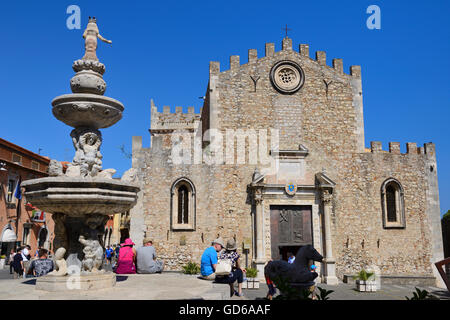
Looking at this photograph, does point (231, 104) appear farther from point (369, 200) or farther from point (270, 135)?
point (369, 200)

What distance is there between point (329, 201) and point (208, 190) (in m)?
5.37

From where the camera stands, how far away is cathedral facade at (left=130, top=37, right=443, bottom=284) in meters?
16.7

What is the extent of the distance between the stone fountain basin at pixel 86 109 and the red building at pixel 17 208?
18.0 metres

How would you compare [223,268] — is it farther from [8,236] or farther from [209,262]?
[8,236]

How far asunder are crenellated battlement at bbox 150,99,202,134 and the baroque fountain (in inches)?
1086

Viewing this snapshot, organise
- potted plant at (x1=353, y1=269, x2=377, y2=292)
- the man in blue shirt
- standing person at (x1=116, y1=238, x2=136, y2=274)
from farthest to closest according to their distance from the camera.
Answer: potted plant at (x1=353, y1=269, x2=377, y2=292) < standing person at (x1=116, y1=238, x2=136, y2=274) < the man in blue shirt

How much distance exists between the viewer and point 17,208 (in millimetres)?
25250

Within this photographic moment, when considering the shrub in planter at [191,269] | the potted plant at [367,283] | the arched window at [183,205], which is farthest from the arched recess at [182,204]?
the potted plant at [367,283]

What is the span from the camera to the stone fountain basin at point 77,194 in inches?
246

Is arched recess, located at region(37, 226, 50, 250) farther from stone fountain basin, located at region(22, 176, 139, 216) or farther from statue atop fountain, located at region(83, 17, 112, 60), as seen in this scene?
stone fountain basin, located at region(22, 176, 139, 216)

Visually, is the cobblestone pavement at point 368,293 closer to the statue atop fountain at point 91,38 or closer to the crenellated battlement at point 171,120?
the statue atop fountain at point 91,38

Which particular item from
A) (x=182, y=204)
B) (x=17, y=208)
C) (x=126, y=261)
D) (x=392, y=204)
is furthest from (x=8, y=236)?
(x=392, y=204)

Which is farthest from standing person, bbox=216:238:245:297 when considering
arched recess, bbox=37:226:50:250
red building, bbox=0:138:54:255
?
arched recess, bbox=37:226:50:250

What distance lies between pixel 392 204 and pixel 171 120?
2253 cm
